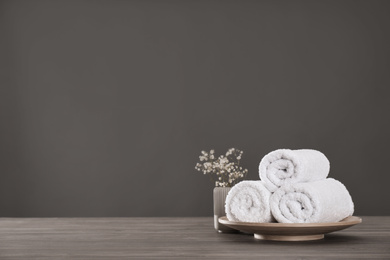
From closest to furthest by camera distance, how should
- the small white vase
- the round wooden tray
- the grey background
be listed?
the round wooden tray < the small white vase < the grey background

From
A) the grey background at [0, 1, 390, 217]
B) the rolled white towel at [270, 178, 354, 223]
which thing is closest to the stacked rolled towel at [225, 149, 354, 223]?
the rolled white towel at [270, 178, 354, 223]

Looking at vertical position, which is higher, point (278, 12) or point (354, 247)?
point (278, 12)

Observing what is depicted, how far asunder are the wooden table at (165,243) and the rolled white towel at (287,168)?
0.44ft

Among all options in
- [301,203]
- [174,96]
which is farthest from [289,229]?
[174,96]

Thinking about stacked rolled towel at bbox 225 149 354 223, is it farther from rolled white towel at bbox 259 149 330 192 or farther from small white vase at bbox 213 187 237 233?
small white vase at bbox 213 187 237 233

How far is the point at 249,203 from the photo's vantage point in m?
1.30

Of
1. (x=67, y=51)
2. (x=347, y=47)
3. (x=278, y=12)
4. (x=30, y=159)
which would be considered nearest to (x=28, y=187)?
(x=30, y=159)

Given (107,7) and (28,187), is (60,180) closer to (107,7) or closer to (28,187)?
(28,187)

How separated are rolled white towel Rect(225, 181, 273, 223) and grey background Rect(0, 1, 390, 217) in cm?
148

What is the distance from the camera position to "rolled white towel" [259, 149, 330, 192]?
1.28 m

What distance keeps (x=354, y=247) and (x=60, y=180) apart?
199 cm

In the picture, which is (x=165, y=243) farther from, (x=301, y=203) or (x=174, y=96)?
(x=174, y=96)

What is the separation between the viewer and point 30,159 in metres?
2.90

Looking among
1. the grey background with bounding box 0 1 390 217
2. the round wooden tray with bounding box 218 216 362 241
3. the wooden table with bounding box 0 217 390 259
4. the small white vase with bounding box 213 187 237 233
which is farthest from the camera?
the grey background with bounding box 0 1 390 217
